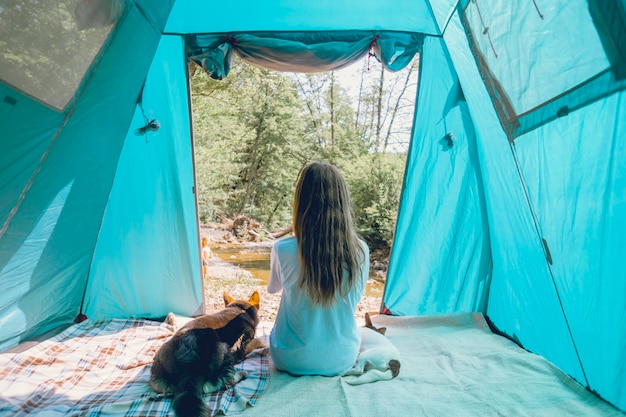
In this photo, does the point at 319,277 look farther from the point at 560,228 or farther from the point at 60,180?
the point at 60,180

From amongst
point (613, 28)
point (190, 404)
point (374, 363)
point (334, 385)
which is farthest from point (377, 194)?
point (190, 404)

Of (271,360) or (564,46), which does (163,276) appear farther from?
(564,46)

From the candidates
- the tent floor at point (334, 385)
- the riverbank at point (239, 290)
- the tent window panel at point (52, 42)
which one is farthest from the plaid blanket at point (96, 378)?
the tent window panel at point (52, 42)

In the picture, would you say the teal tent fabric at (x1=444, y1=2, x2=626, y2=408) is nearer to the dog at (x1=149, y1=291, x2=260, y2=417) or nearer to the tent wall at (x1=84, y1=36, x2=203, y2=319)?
the dog at (x1=149, y1=291, x2=260, y2=417)

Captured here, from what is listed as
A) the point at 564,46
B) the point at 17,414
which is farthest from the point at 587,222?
the point at 17,414

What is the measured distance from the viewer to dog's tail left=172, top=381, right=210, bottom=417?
148cm

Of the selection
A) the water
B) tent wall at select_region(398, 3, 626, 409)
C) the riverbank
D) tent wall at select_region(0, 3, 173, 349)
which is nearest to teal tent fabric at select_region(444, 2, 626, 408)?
tent wall at select_region(398, 3, 626, 409)

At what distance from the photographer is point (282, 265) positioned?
186cm

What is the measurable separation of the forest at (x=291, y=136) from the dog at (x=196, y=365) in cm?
568

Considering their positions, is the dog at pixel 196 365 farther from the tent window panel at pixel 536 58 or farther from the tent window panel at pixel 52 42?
the tent window panel at pixel 536 58

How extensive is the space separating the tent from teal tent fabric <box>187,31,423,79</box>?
1cm

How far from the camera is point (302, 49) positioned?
266 cm

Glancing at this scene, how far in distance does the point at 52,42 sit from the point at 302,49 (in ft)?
4.74

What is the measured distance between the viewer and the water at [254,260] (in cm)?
537
